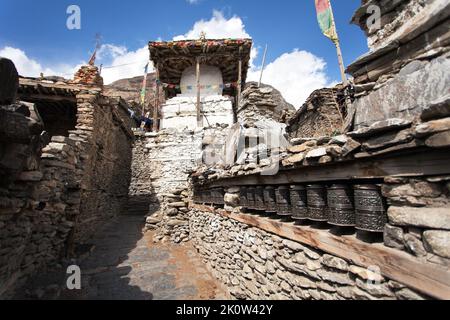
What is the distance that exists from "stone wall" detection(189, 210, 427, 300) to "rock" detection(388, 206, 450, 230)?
0.45 metres

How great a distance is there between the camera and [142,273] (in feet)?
Answer: 19.6

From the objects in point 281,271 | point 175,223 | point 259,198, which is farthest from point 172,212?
point 281,271

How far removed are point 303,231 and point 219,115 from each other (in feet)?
40.5

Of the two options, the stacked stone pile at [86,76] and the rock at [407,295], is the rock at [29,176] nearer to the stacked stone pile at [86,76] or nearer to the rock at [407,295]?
the rock at [407,295]

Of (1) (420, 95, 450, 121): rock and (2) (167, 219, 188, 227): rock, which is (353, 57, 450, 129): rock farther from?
(2) (167, 219, 188, 227): rock

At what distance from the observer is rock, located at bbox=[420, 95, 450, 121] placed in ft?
4.52

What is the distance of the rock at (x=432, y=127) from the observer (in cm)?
137

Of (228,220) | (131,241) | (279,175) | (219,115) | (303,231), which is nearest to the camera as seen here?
(303,231)

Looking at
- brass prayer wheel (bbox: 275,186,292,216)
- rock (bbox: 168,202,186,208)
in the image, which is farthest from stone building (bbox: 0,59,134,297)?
brass prayer wheel (bbox: 275,186,292,216)

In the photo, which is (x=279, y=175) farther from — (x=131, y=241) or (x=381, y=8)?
(x=131, y=241)

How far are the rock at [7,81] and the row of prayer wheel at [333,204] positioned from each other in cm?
392

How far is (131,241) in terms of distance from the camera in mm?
8562
